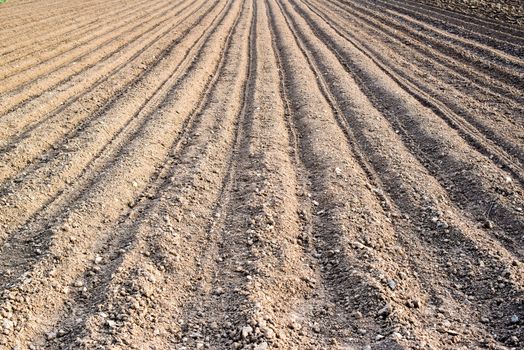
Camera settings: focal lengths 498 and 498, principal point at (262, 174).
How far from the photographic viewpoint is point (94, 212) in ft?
19.3

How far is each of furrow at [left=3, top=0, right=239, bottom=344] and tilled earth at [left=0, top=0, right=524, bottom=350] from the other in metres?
0.02

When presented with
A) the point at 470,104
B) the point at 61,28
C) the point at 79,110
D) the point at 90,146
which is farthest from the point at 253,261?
the point at 61,28

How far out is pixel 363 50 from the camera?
13.8 m

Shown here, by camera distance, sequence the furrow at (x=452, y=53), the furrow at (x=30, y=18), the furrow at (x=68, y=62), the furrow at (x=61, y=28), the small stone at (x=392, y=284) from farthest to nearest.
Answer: the furrow at (x=30, y=18) < the furrow at (x=61, y=28) < the furrow at (x=452, y=53) < the furrow at (x=68, y=62) < the small stone at (x=392, y=284)

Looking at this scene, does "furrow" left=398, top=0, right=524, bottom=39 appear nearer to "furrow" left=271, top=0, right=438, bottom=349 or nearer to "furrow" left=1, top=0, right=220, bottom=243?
"furrow" left=271, top=0, right=438, bottom=349

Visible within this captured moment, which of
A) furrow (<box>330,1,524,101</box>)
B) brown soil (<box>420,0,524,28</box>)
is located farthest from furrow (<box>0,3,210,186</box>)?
brown soil (<box>420,0,524,28</box>)

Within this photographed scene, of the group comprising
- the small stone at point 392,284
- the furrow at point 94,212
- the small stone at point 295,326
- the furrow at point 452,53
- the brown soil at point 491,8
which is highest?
the brown soil at point 491,8

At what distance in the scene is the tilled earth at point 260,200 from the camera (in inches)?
172

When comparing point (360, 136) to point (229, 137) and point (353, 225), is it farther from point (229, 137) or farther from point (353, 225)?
point (353, 225)

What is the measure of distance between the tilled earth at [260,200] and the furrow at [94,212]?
0.02 m

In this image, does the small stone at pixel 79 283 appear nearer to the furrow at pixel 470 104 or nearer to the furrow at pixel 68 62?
the furrow at pixel 68 62

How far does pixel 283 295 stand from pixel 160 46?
10.7 metres

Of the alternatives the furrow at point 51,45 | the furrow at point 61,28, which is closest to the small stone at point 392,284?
the furrow at point 51,45

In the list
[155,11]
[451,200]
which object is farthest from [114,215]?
[155,11]
